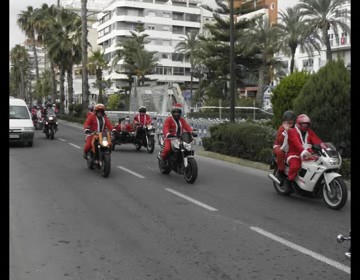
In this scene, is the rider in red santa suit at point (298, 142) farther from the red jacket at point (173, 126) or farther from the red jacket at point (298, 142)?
the red jacket at point (173, 126)

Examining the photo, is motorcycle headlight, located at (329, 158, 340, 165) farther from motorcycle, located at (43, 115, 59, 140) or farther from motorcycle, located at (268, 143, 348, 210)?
motorcycle, located at (43, 115, 59, 140)

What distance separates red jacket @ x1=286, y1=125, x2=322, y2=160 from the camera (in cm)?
836

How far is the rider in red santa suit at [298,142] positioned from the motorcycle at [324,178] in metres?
0.11

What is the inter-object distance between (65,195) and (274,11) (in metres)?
75.5

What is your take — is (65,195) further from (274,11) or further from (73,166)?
(274,11)

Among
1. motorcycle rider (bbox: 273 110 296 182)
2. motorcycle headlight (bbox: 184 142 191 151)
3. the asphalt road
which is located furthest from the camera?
motorcycle headlight (bbox: 184 142 191 151)

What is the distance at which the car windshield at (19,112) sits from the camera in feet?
61.8

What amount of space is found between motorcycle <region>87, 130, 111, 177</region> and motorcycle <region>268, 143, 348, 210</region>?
442cm

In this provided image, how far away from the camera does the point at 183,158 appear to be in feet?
35.0

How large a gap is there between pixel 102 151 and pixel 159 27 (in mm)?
84493

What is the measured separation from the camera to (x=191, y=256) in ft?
17.5

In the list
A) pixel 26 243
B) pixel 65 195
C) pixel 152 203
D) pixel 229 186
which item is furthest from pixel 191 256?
pixel 229 186

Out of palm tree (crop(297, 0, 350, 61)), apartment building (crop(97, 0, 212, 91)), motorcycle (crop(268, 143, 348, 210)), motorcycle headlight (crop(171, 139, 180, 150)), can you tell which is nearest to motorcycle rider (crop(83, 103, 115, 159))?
motorcycle headlight (crop(171, 139, 180, 150))

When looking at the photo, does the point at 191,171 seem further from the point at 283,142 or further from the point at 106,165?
the point at 283,142
